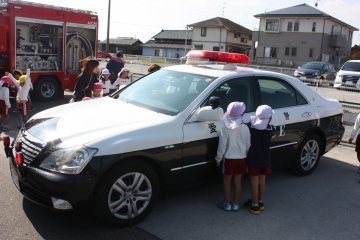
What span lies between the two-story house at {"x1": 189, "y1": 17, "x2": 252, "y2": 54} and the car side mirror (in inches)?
2120

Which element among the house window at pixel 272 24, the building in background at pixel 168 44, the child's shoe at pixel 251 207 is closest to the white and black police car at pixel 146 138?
the child's shoe at pixel 251 207

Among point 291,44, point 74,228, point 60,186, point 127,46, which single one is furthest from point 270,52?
point 60,186

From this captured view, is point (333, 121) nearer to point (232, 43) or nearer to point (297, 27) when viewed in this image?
point (297, 27)

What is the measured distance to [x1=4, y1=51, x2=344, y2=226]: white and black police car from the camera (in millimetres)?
3367

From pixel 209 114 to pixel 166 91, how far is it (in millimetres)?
890

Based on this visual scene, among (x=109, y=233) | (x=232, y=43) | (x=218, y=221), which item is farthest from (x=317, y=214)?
(x=232, y=43)

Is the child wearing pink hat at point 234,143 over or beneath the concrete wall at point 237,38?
beneath

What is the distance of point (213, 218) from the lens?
4.07 metres

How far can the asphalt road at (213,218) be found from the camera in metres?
3.59

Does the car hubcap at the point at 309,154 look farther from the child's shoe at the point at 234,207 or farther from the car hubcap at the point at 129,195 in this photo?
the car hubcap at the point at 129,195

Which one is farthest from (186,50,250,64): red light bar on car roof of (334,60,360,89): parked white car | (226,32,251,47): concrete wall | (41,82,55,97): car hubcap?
(226,32,251,47): concrete wall

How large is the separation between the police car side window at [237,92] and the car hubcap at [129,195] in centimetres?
143

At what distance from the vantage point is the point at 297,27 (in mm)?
47750

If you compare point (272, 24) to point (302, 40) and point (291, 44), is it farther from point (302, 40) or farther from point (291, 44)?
point (302, 40)
